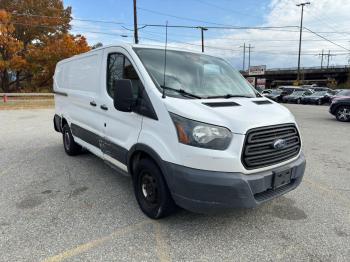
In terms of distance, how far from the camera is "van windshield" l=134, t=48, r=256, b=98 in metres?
3.37

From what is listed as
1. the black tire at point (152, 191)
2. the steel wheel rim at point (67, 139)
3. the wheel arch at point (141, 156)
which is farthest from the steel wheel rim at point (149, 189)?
the steel wheel rim at point (67, 139)

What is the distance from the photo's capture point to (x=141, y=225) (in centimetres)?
335

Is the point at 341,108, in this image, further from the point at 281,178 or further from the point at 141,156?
the point at 141,156

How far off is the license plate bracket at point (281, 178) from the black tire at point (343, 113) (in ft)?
38.7

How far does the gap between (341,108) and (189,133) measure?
1295 centimetres

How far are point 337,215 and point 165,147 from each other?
7.85 feet

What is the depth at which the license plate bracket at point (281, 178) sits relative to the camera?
121 inches

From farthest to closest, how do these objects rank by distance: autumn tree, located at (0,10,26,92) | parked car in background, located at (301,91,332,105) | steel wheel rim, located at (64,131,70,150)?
parked car in background, located at (301,91,332,105), autumn tree, located at (0,10,26,92), steel wheel rim, located at (64,131,70,150)

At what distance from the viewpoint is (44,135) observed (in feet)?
29.0

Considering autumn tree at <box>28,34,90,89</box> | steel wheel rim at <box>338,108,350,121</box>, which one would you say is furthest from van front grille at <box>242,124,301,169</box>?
autumn tree at <box>28,34,90,89</box>

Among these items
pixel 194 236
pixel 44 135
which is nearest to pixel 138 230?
pixel 194 236

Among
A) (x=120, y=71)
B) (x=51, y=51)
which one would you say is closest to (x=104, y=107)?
(x=120, y=71)

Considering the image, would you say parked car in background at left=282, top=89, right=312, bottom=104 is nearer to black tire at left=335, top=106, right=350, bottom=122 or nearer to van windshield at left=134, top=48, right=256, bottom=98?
black tire at left=335, top=106, right=350, bottom=122

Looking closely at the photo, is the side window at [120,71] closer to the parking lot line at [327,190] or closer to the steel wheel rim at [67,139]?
the steel wheel rim at [67,139]
